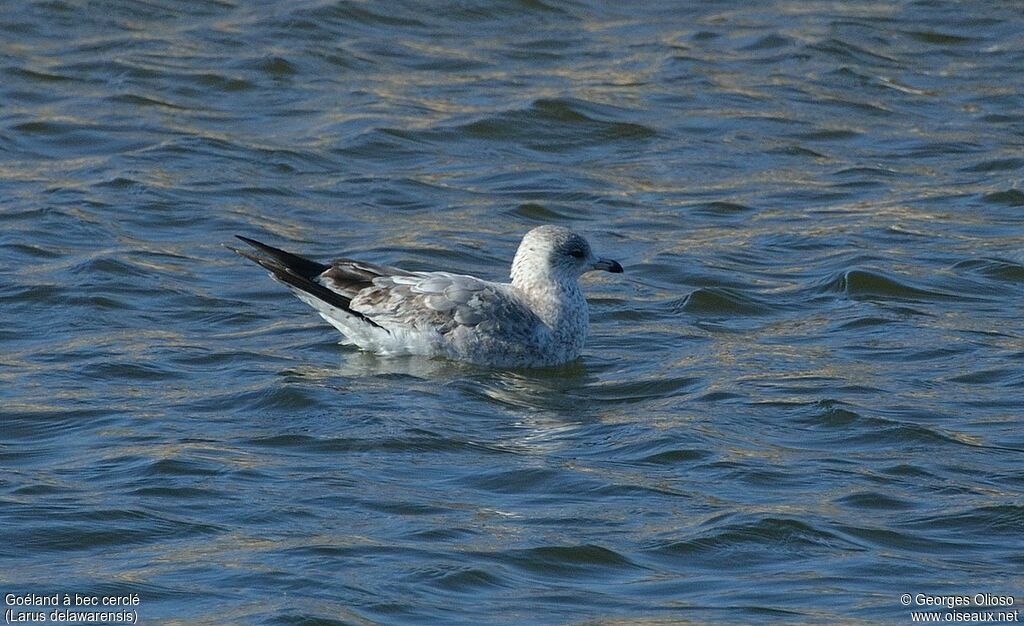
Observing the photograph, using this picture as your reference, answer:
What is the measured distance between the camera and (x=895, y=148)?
47.5 feet

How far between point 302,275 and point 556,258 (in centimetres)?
135

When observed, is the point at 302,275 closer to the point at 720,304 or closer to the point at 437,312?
the point at 437,312

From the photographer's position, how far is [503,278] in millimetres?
11961

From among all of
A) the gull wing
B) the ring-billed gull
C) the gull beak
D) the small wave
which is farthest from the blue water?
the gull beak

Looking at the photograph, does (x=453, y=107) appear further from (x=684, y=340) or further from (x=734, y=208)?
(x=684, y=340)

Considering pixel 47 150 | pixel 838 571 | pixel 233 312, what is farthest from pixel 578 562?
pixel 47 150

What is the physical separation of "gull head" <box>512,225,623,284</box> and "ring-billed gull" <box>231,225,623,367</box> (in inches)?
1.9

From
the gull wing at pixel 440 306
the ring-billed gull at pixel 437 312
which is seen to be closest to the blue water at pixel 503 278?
the ring-billed gull at pixel 437 312

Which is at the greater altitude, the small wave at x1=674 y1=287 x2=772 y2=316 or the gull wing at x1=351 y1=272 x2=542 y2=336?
the gull wing at x1=351 y1=272 x2=542 y2=336

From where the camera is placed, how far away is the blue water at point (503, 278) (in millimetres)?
7324

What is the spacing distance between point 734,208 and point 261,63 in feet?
14.7

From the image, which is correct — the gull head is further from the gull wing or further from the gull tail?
the gull tail

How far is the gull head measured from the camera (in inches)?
420

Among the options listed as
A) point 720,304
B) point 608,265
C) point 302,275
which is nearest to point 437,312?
point 302,275
